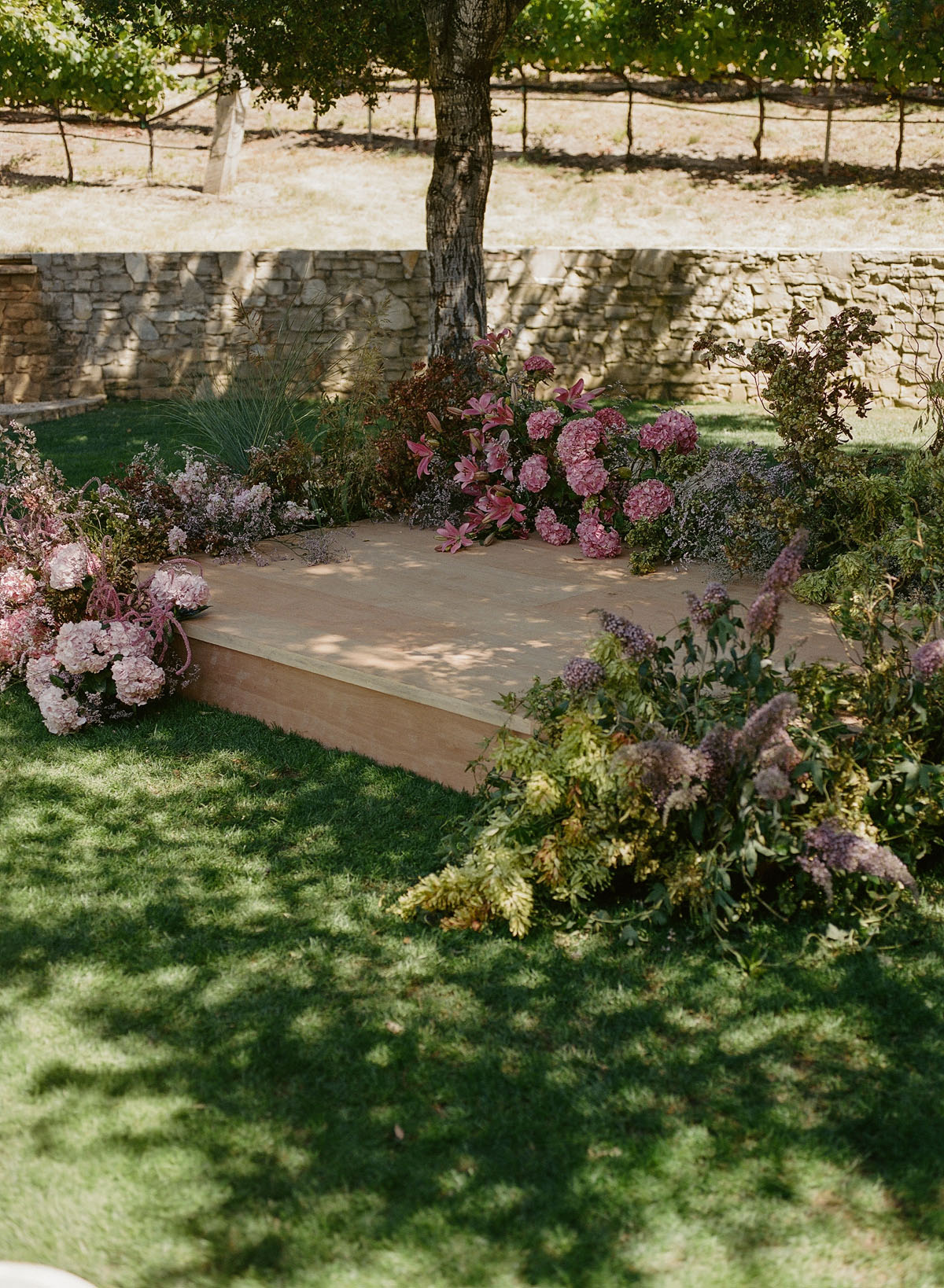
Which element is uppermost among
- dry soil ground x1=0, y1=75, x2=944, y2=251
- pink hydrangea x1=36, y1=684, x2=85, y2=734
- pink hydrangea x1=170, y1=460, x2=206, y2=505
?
dry soil ground x1=0, y1=75, x2=944, y2=251

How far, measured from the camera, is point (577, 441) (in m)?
5.21

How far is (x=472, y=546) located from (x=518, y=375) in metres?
1.10

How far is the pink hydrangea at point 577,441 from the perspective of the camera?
5.21m

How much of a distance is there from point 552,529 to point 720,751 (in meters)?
2.88

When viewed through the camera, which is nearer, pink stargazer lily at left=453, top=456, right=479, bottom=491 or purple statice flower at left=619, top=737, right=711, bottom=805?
purple statice flower at left=619, top=737, right=711, bottom=805

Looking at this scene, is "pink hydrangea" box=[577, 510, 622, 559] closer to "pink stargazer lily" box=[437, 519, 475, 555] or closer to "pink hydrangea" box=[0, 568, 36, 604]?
"pink stargazer lily" box=[437, 519, 475, 555]

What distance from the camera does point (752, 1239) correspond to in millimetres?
1854

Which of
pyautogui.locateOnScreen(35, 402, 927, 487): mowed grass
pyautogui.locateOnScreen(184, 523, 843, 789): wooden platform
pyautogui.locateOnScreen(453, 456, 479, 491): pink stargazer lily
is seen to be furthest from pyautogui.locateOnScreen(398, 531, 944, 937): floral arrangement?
pyautogui.locateOnScreen(35, 402, 927, 487): mowed grass

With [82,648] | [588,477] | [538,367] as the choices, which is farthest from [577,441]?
[82,648]

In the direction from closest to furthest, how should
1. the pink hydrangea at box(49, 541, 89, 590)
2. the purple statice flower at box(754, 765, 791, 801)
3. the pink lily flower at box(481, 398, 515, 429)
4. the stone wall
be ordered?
the purple statice flower at box(754, 765, 791, 801), the pink hydrangea at box(49, 541, 89, 590), the pink lily flower at box(481, 398, 515, 429), the stone wall

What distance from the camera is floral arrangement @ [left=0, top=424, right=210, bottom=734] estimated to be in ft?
12.8

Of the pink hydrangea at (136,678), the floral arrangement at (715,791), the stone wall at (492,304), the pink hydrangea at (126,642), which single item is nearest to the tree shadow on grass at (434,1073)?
the floral arrangement at (715,791)

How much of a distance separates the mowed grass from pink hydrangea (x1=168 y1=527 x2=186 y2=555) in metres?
2.18

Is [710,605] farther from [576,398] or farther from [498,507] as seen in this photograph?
[576,398]
